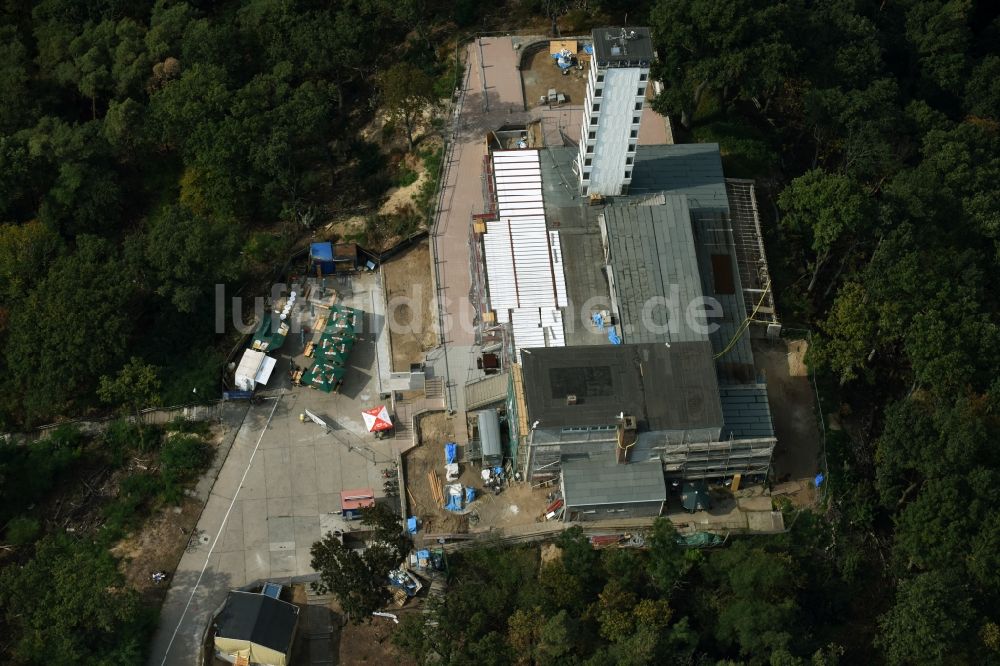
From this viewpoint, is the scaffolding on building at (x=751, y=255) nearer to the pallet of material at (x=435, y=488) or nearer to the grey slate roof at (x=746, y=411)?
the grey slate roof at (x=746, y=411)

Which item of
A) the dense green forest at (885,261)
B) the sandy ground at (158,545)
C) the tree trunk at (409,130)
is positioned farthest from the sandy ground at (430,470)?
the tree trunk at (409,130)

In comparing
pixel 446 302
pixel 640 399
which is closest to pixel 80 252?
pixel 446 302

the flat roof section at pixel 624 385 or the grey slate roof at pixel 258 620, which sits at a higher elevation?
the flat roof section at pixel 624 385

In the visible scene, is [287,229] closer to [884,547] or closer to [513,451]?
[513,451]

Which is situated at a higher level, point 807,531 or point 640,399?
point 640,399

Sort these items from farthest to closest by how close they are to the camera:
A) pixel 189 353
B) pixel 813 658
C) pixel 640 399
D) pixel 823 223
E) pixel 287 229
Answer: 1. pixel 287 229
2. pixel 189 353
3. pixel 823 223
4. pixel 640 399
5. pixel 813 658

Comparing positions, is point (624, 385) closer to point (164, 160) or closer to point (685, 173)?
point (685, 173)

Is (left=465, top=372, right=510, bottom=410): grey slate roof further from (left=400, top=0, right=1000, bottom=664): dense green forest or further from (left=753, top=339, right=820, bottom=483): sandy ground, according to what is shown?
(left=753, top=339, right=820, bottom=483): sandy ground

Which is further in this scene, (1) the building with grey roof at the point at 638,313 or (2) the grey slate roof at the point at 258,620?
(1) the building with grey roof at the point at 638,313

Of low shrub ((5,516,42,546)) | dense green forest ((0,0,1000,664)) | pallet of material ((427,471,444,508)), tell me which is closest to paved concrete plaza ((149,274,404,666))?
dense green forest ((0,0,1000,664))
